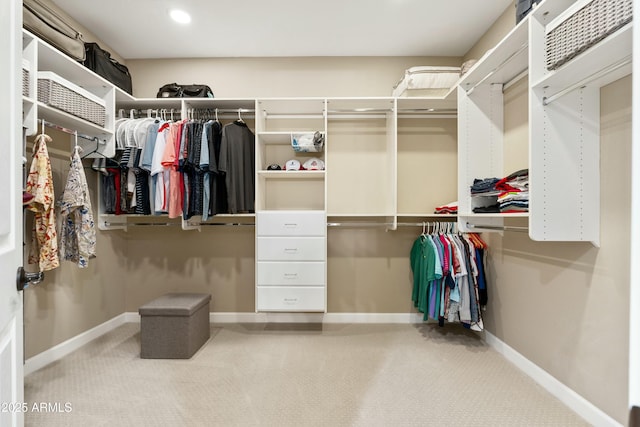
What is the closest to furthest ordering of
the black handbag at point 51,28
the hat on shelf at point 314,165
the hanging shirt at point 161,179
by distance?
the black handbag at point 51,28
the hanging shirt at point 161,179
the hat on shelf at point 314,165

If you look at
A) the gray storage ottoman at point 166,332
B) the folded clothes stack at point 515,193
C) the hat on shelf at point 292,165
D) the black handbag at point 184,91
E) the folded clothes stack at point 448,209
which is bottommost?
the gray storage ottoman at point 166,332

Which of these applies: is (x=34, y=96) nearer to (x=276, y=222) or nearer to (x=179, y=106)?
(x=179, y=106)

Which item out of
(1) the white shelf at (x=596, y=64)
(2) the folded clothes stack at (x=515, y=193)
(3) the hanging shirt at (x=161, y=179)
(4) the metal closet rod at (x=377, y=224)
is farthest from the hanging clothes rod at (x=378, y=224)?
(1) the white shelf at (x=596, y=64)

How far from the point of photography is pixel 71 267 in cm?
272

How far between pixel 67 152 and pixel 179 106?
1001 mm

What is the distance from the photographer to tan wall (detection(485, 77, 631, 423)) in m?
1.66

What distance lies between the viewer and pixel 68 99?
226 centimetres

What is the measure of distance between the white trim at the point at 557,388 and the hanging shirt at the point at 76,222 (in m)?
3.18

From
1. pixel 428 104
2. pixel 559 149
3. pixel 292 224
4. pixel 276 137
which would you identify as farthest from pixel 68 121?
pixel 559 149

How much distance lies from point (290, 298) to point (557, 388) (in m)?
1.94

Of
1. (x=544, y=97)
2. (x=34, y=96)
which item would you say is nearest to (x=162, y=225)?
(x=34, y=96)

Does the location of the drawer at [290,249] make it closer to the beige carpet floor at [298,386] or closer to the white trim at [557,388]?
the beige carpet floor at [298,386]

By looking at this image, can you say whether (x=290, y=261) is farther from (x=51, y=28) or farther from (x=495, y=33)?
(x=495, y=33)

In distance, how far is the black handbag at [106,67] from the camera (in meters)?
2.71
